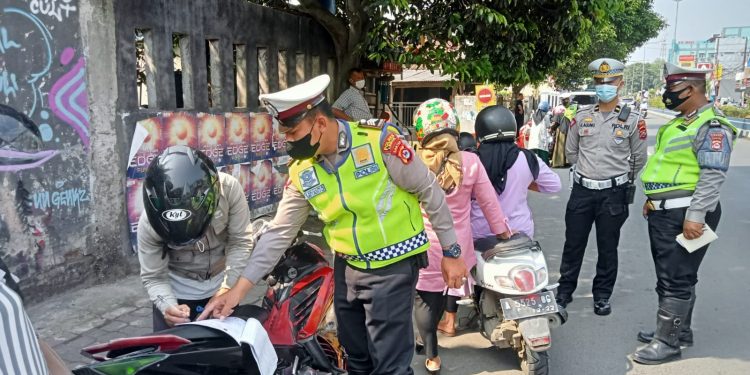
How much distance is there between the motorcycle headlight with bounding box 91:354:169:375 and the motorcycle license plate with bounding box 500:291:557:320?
2177 mm

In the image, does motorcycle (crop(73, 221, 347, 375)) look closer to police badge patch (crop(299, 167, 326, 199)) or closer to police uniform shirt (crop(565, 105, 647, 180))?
police badge patch (crop(299, 167, 326, 199))

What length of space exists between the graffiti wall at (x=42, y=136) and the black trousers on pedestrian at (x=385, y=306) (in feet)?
9.58

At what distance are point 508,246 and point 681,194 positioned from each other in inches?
50.0

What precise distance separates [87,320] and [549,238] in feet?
16.9

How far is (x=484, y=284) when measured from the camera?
3.52 meters

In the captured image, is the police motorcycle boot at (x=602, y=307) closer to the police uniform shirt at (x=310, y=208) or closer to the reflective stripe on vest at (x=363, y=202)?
the police uniform shirt at (x=310, y=208)

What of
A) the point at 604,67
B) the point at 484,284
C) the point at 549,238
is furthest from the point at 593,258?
the point at 484,284

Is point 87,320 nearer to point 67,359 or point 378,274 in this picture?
point 67,359

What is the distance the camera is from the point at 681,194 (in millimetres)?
3760

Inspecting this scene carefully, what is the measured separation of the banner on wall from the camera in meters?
5.17

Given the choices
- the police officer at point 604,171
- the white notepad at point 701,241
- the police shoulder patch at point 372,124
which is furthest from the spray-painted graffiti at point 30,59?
the white notepad at point 701,241

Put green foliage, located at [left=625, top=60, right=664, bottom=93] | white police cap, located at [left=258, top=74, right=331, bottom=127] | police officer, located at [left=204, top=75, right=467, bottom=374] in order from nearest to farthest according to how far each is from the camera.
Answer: white police cap, located at [left=258, top=74, right=331, bottom=127]
police officer, located at [left=204, top=75, right=467, bottom=374]
green foliage, located at [left=625, top=60, right=664, bottom=93]

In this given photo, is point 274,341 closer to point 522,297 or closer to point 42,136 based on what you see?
point 522,297

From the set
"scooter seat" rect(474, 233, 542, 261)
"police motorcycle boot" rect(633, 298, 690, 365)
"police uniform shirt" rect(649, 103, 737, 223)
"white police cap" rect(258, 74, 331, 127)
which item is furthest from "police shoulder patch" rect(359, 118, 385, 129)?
"police motorcycle boot" rect(633, 298, 690, 365)
